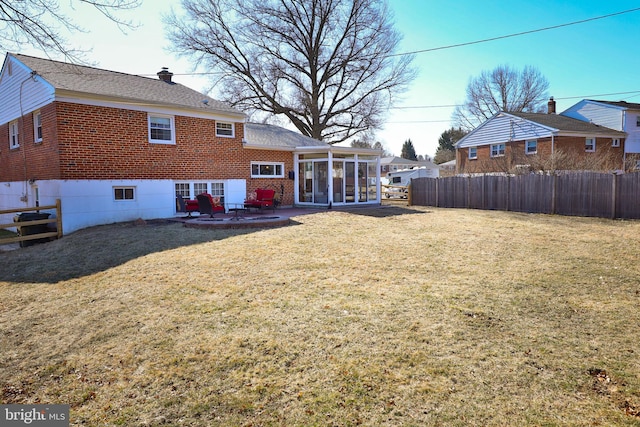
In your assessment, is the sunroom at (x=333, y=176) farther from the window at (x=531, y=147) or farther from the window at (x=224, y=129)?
the window at (x=531, y=147)

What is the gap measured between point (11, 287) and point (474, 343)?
7.54 metres

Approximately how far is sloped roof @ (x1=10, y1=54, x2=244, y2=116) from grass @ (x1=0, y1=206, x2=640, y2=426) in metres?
7.12

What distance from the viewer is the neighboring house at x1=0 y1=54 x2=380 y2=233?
1267 cm

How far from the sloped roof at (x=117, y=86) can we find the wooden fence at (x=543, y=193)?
1110 cm

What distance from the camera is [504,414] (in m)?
2.93

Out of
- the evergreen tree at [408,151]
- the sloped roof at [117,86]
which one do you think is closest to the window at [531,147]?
the sloped roof at [117,86]

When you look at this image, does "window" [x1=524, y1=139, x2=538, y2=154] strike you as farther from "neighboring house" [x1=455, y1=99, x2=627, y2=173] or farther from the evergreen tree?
the evergreen tree

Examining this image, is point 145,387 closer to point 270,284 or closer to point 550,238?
point 270,284

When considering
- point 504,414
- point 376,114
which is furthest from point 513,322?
point 376,114

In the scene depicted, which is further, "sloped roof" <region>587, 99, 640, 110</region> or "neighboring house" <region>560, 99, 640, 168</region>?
"sloped roof" <region>587, 99, 640, 110</region>

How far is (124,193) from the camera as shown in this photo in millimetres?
13828

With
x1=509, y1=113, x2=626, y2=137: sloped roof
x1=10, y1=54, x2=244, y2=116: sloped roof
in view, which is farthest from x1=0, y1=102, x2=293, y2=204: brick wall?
x1=509, y1=113, x2=626, y2=137: sloped roof

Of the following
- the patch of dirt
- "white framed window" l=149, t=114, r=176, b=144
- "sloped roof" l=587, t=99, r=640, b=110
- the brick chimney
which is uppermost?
"sloped roof" l=587, t=99, r=640, b=110

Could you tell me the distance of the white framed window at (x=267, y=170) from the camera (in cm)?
1819
